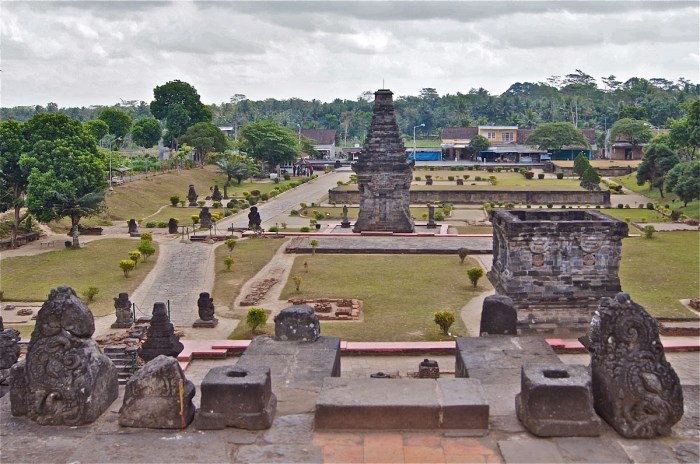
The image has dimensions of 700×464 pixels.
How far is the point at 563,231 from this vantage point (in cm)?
1848

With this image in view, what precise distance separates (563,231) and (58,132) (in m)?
26.5

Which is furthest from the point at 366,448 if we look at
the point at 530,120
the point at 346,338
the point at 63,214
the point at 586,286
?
the point at 530,120

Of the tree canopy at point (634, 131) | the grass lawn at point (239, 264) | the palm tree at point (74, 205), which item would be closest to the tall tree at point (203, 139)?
the palm tree at point (74, 205)

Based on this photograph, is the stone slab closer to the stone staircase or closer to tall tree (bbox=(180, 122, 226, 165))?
the stone staircase

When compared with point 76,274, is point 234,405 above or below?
above

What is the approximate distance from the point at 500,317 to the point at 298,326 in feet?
13.2

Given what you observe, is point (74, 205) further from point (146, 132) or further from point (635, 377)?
point (146, 132)

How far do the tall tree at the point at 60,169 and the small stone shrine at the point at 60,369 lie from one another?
25527mm

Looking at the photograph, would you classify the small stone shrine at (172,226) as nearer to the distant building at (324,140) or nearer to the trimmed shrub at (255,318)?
the trimmed shrub at (255,318)

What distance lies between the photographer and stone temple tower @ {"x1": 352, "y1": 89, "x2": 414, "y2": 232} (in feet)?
121

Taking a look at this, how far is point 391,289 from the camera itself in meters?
24.9

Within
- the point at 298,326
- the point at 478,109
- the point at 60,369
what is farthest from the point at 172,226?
the point at 478,109

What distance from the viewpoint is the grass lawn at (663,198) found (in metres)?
45.3

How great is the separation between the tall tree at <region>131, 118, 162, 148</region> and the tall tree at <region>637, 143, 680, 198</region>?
51.6 metres
